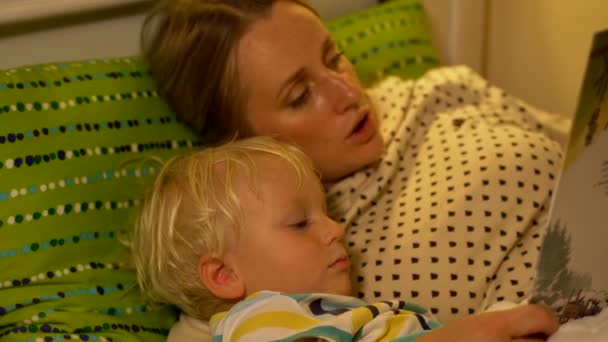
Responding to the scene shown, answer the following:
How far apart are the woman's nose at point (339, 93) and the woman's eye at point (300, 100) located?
0.03 metres

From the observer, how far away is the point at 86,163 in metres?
1.18

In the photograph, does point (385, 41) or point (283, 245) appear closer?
point (283, 245)

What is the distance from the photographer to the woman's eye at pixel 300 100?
4.04 feet

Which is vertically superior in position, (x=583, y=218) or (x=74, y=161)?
(x=583, y=218)

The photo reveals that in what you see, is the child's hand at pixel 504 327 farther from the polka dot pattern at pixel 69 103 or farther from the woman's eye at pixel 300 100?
the polka dot pattern at pixel 69 103

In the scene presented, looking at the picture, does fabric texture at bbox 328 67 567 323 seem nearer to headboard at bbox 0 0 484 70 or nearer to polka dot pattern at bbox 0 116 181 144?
polka dot pattern at bbox 0 116 181 144

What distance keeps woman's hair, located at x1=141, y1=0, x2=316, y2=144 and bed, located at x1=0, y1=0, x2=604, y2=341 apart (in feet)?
0.11

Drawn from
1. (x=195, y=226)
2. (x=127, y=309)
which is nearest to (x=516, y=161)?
(x=195, y=226)

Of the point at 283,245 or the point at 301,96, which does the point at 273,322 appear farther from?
the point at 301,96

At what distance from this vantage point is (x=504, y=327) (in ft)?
2.92

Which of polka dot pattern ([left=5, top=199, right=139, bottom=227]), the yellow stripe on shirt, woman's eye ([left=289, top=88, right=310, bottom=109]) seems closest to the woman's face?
woman's eye ([left=289, top=88, right=310, bottom=109])

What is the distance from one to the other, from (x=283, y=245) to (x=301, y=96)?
1.03 ft

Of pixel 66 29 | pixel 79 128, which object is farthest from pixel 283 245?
pixel 66 29

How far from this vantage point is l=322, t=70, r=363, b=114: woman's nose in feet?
4.05
